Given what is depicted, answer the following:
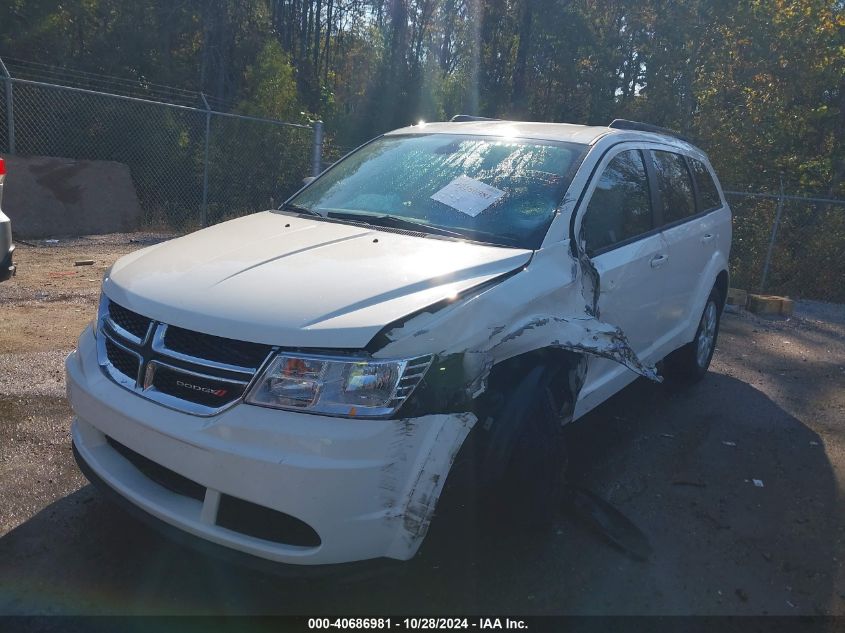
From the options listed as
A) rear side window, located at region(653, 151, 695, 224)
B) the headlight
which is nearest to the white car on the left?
the headlight

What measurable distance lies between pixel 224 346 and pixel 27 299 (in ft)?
16.6

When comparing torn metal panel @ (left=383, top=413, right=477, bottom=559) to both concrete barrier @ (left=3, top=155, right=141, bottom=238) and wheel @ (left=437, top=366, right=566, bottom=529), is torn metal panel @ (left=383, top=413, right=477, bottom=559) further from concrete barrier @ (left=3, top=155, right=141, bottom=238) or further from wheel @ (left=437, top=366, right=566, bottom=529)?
concrete barrier @ (left=3, top=155, right=141, bottom=238)

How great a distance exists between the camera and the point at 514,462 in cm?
288

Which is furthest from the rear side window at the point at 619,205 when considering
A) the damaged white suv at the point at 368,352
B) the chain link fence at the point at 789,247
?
the chain link fence at the point at 789,247

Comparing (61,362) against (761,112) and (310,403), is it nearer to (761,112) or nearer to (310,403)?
(310,403)

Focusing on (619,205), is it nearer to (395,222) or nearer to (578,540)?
(395,222)

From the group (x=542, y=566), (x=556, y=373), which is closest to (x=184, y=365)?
(x=556, y=373)

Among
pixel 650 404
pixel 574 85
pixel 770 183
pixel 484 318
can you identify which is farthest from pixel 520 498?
pixel 574 85

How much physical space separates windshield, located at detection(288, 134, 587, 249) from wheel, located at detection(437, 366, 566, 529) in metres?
0.73

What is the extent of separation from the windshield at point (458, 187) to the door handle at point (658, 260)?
83 cm

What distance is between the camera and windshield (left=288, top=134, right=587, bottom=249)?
3.43 m

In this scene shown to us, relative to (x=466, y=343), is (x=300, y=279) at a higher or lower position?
higher

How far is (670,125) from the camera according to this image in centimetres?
2275

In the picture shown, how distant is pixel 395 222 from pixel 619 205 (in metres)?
1.28
